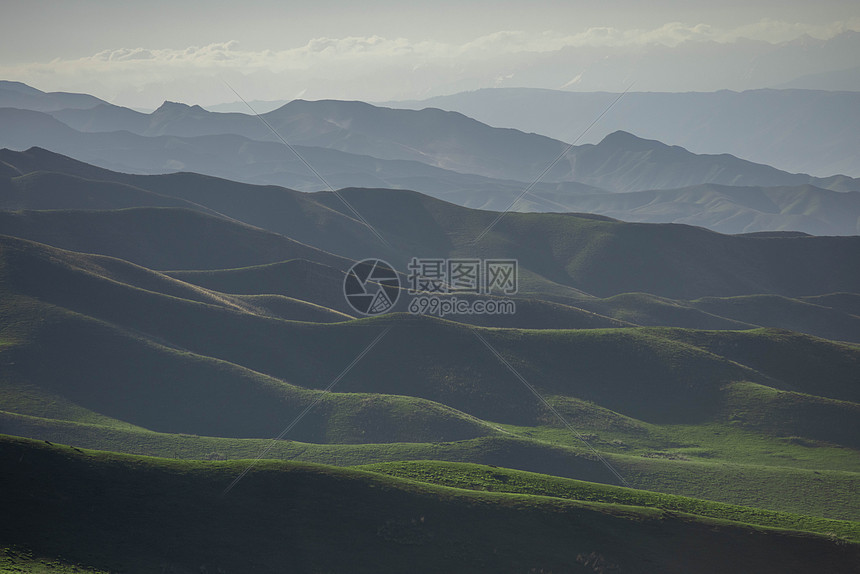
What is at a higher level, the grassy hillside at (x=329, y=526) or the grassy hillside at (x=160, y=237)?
Result: the grassy hillside at (x=160, y=237)

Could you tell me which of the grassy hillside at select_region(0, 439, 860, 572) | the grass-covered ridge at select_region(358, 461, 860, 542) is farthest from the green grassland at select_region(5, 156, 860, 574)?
the grass-covered ridge at select_region(358, 461, 860, 542)

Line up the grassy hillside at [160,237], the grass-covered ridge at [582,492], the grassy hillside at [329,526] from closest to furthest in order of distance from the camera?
the grassy hillside at [329,526] → the grass-covered ridge at [582,492] → the grassy hillside at [160,237]

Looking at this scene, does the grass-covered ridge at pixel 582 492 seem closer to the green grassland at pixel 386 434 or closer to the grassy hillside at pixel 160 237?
the green grassland at pixel 386 434

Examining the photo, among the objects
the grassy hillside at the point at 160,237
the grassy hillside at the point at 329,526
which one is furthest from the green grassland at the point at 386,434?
the grassy hillside at the point at 160,237

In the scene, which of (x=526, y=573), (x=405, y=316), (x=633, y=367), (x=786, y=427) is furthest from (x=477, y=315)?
(x=526, y=573)

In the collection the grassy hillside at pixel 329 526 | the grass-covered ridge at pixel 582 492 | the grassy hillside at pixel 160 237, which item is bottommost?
the grass-covered ridge at pixel 582 492

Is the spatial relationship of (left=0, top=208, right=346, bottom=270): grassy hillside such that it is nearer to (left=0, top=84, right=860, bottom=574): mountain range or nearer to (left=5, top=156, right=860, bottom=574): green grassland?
(left=5, top=156, right=860, bottom=574): green grassland

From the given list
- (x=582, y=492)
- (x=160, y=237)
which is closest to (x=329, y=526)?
(x=582, y=492)

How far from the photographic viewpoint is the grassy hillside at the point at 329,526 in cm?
3275

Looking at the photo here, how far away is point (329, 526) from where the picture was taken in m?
36.4

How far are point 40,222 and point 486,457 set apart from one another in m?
126

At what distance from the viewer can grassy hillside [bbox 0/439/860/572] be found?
1289 inches

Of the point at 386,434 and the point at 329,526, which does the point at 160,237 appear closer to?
the point at 386,434

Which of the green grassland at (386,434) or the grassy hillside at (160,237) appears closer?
the green grassland at (386,434)
